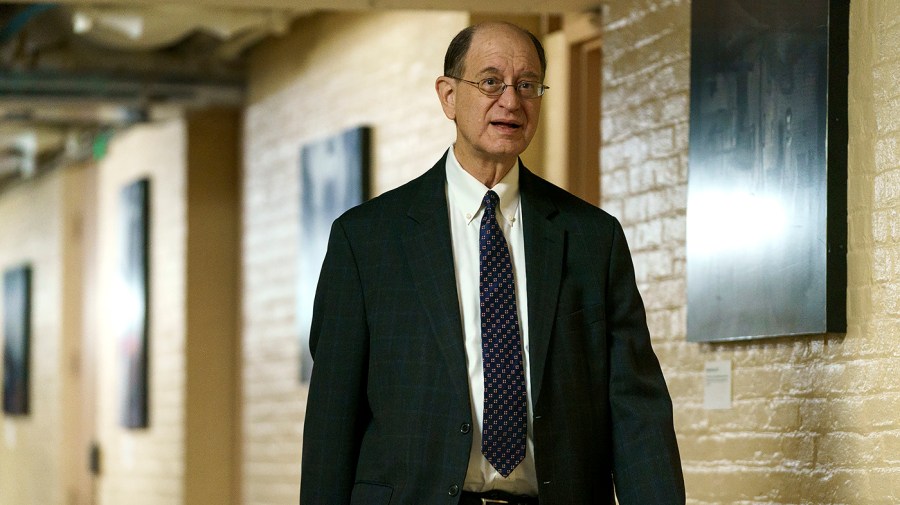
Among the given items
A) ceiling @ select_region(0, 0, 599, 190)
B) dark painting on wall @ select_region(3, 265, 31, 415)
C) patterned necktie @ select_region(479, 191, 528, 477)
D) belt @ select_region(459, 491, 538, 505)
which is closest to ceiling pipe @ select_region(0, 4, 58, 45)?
ceiling @ select_region(0, 0, 599, 190)

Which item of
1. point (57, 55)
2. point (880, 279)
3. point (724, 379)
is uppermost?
point (57, 55)

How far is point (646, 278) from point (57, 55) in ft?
13.8

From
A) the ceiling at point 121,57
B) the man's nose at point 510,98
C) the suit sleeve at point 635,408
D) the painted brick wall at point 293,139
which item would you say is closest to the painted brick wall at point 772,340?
the suit sleeve at point 635,408

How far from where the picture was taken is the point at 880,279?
10.8 feet

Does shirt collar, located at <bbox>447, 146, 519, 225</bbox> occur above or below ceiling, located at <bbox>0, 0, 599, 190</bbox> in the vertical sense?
below

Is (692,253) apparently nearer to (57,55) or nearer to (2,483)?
(57,55)

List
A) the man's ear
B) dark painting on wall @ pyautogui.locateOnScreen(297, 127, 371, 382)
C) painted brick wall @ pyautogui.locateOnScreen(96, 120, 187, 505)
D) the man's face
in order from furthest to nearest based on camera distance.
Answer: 1. painted brick wall @ pyautogui.locateOnScreen(96, 120, 187, 505)
2. dark painting on wall @ pyautogui.locateOnScreen(297, 127, 371, 382)
3. the man's ear
4. the man's face

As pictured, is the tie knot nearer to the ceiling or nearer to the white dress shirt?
the white dress shirt

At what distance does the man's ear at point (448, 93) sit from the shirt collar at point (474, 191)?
0.09 meters

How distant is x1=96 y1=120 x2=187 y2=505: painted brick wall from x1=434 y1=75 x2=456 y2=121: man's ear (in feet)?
18.4

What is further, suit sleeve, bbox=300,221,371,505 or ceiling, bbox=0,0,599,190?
ceiling, bbox=0,0,599,190

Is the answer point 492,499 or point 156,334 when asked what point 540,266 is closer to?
point 492,499

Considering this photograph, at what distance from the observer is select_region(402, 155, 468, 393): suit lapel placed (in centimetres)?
265

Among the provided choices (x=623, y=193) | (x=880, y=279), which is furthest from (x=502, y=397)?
(x=623, y=193)
